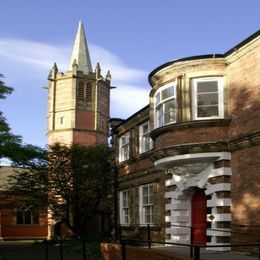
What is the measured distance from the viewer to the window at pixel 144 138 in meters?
23.9

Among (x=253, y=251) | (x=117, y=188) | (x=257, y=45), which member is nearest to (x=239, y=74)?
(x=257, y=45)

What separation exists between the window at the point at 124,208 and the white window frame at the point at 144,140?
10.0 feet

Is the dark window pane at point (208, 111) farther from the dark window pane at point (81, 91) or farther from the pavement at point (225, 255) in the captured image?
the dark window pane at point (81, 91)

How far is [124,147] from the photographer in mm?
27266

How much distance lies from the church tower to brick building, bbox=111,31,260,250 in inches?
1666

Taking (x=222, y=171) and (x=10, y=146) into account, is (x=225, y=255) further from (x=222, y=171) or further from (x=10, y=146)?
(x=10, y=146)

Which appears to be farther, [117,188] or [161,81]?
[117,188]

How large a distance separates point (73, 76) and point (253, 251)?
170ft

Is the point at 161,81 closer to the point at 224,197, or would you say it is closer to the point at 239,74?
the point at 239,74

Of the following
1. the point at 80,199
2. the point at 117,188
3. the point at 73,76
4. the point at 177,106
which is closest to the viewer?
the point at 177,106

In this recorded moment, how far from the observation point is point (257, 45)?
15.7 m

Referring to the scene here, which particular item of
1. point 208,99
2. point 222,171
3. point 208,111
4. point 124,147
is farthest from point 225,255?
point 124,147

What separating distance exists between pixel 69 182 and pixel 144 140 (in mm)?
9085

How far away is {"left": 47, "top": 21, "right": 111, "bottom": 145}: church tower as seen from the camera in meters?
62.3
